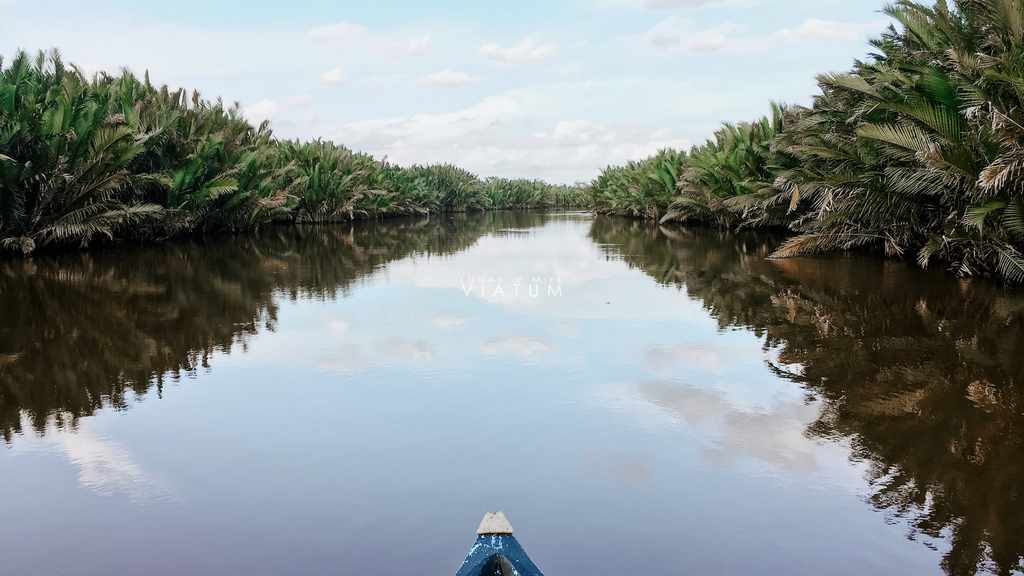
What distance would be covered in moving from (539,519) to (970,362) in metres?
4.76

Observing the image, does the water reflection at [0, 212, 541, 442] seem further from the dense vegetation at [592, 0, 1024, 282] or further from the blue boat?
the dense vegetation at [592, 0, 1024, 282]

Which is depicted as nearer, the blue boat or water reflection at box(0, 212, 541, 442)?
the blue boat

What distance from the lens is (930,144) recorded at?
34.2 ft

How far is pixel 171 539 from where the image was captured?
3.46 metres

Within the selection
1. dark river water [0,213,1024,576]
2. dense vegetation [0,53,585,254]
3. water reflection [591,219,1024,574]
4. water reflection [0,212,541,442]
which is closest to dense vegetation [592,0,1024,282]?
water reflection [591,219,1024,574]

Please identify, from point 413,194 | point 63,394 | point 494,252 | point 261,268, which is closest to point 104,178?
point 261,268

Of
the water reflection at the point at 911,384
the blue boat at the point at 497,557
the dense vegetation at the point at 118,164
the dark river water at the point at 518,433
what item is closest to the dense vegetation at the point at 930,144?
the water reflection at the point at 911,384

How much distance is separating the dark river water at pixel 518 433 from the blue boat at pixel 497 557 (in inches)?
21.7

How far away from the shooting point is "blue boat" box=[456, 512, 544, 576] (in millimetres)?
2582

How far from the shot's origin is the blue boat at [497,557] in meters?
2.58

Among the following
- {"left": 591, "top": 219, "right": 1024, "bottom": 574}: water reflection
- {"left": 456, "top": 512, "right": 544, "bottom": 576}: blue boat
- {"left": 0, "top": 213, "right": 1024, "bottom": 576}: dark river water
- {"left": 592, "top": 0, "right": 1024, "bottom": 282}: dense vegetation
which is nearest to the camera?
{"left": 456, "top": 512, "right": 544, "bottom": 576}: blue boat

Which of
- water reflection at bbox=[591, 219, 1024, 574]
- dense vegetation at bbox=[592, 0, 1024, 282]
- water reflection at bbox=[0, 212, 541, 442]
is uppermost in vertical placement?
dense vegetation at bbox=[592, 0, 1024, 282]

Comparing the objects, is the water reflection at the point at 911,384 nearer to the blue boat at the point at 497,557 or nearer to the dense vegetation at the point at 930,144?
the dense vegetation at the point at 930,144

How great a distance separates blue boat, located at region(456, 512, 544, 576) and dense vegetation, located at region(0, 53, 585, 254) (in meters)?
14.0
